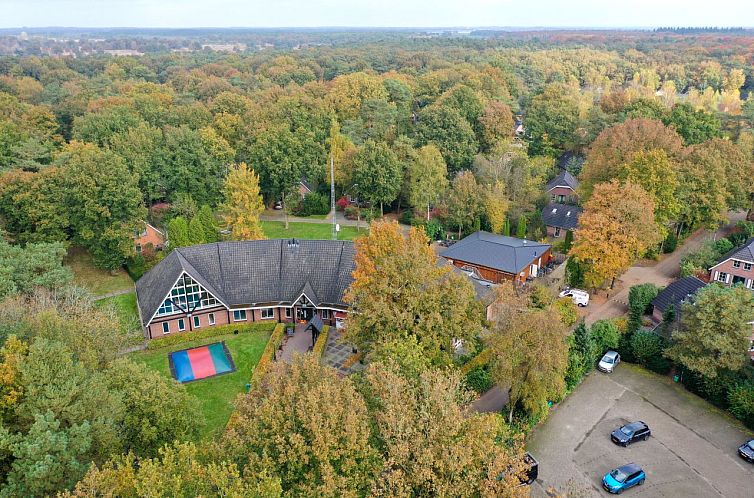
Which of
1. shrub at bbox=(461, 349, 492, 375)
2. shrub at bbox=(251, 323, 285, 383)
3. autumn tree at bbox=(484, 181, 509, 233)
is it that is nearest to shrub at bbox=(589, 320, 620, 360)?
shrub at bbox=(461, 349, 492, 375)

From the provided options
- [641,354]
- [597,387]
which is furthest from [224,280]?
[641,354]

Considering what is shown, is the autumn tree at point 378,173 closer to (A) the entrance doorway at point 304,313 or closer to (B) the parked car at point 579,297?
(A) the entrance doorway at point 304,313

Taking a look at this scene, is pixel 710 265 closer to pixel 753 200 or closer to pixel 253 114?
pixel 753 200

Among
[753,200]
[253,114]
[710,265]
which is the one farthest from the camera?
[253,114]

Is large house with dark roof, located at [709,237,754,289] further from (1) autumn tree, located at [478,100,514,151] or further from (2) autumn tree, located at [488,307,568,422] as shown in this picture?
(1) autumn tree, located at [478,100,514,151]

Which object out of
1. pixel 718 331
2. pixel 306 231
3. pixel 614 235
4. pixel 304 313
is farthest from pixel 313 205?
pixel 718 331

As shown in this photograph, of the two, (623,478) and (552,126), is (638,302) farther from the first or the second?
(552,126)
